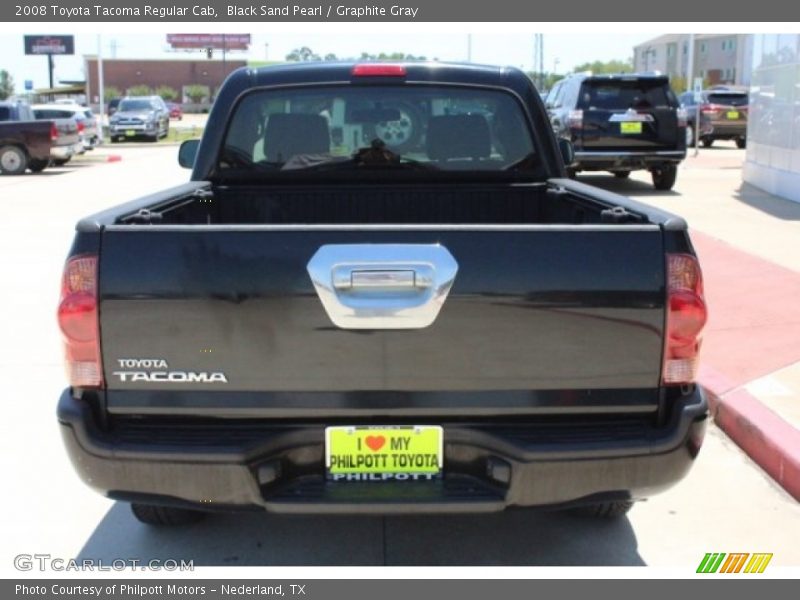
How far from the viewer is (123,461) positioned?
3170mm

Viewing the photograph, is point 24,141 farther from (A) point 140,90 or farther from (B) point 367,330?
(A) point 140,90

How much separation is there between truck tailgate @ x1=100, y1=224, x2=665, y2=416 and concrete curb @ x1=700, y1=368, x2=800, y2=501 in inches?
70.0

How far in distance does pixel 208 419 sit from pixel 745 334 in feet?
15.1

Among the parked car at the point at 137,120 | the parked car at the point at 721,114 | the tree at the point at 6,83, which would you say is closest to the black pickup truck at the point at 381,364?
the parked car at the point at 721,114

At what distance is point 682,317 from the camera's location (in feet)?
10.4

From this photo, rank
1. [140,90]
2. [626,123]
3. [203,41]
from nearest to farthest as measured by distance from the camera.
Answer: [626,123] → [203,41] → [140,90]

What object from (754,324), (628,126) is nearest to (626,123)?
(628,126)

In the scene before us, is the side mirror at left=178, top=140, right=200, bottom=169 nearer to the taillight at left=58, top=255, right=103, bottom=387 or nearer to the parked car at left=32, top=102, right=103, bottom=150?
the taillight at left=58, top=255, right=103, bottom=387

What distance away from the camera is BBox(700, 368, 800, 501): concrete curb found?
4543 mm

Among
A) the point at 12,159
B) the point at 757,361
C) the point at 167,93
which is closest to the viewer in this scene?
the point at 757,361

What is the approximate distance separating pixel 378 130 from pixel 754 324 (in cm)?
348

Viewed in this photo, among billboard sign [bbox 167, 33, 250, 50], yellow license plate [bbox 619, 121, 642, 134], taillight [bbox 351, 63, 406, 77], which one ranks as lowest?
yellow license plate [bbox 619, 121, 642, 134]

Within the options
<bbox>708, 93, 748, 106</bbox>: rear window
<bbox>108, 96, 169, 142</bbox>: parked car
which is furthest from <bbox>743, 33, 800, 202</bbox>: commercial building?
<bbox>108, 96, 169, 142</bbox>: parked car
